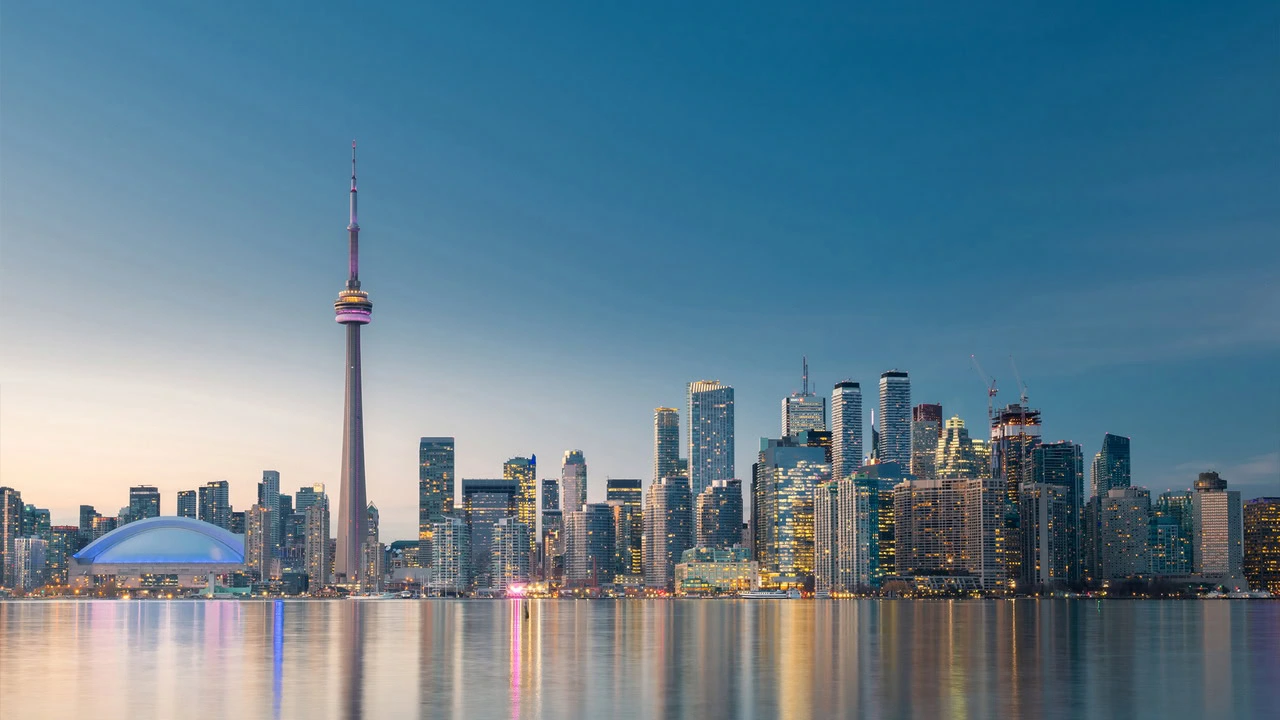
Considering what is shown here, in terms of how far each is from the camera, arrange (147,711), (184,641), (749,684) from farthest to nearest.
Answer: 1. (184,641)
2. (749,684)
3. (147,711)

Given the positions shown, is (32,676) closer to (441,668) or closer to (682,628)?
(441,668)

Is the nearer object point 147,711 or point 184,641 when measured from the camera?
point 147,711

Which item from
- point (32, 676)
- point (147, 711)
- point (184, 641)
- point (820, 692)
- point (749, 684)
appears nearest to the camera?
point (147, 711)

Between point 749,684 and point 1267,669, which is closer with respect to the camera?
point 749,684

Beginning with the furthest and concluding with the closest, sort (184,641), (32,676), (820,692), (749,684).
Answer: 1. (184,641)
2. (32,676)
3. (749,684)
4. (820,692)

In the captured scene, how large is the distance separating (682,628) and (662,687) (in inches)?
3643

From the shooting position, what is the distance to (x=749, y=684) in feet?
230

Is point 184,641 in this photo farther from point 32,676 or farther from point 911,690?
point 911,690

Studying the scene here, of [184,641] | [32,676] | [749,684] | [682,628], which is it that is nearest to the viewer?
[749,684]

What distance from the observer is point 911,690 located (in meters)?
67.2

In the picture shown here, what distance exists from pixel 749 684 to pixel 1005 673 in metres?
18.7

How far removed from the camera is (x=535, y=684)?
7000 centimetres

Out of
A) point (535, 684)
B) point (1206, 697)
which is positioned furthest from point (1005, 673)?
point (535, 684)

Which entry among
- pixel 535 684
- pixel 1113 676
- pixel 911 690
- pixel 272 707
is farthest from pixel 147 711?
pixel 1113 676
